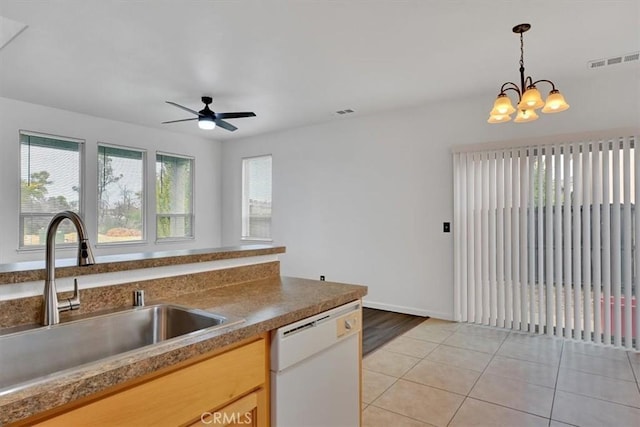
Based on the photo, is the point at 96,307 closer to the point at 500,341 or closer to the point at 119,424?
the point at 119,424

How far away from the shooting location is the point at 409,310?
4617mm

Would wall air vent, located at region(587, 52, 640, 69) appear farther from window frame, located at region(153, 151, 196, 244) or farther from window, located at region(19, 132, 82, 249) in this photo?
window, located at region(19, 132, 82, 249)

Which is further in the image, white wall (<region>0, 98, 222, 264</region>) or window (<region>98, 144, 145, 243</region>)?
window (<region>98, 144, 145, 243</region>)

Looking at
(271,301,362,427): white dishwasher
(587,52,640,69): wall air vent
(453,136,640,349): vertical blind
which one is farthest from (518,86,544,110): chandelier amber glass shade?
(271,301,362,427): white dishwasher

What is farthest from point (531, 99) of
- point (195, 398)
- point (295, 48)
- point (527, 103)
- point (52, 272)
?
point (52, 272)

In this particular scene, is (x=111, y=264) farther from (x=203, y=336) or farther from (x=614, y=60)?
(x=614, y=60)

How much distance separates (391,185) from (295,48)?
93.2 inches

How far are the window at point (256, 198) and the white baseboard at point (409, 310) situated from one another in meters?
2.28

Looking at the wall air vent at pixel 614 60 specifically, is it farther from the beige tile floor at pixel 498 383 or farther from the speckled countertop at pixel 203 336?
the speckled countertop at pixel 203 336

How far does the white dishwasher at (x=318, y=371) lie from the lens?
1362mm

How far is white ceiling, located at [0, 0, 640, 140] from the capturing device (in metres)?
2.44

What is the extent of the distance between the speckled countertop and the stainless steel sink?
8cm

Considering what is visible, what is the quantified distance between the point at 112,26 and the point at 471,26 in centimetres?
271

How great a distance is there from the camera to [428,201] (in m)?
4.49
